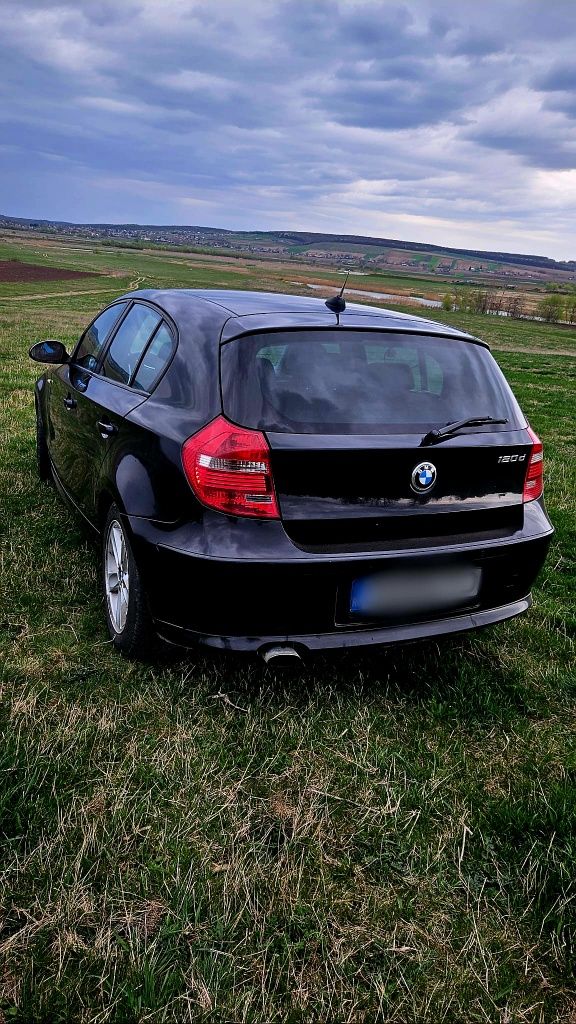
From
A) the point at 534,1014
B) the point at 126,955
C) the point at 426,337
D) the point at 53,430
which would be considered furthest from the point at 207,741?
the point at 53,430

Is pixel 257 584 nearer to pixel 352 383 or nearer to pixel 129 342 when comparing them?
pixel 352 383

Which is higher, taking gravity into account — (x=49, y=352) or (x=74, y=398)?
(x=49, y=352)

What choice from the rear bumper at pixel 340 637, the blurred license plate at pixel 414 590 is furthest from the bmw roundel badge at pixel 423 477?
the rear bumper at pixel 340 637

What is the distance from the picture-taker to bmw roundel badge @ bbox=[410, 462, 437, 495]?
2.62 meters

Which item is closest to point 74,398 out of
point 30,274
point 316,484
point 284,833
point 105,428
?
point 105,428

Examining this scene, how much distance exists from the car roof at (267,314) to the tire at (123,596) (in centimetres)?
93

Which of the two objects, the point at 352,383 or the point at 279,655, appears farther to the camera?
the point at 352,383

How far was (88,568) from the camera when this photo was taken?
13.3 feet

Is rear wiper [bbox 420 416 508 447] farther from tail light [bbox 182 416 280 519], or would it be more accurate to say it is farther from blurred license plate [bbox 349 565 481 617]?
tail light [bbox 182 416 280 519]

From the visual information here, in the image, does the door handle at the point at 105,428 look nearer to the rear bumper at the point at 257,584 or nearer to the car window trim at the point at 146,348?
the car window trim at the point at 146,348

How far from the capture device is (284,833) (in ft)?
7.22

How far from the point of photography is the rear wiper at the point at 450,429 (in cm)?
264

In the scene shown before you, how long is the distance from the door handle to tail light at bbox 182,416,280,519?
36.4 inches

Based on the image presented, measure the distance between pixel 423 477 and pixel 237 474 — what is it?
2.34 ft
